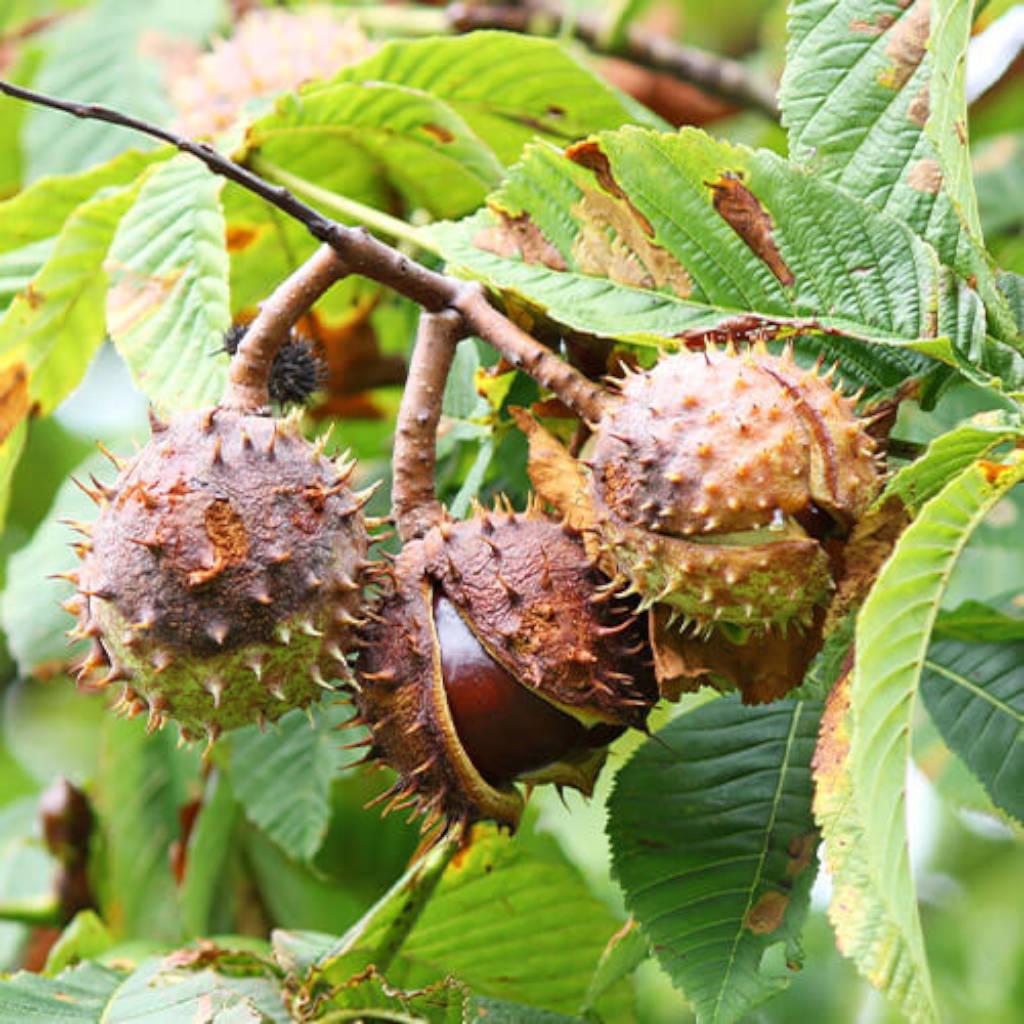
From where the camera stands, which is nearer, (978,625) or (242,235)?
(978,625)

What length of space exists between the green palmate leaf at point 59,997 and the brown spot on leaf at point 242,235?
132 cm

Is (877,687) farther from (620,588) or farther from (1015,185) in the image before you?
(1015,185)

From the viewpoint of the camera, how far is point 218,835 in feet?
10.7

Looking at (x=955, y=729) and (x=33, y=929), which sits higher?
(x=955, y=729)

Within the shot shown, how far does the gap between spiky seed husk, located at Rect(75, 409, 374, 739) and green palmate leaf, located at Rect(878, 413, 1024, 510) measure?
66 centimetres

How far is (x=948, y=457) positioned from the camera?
160 cm

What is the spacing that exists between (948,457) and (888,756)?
35cm

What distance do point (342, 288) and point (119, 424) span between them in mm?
1585

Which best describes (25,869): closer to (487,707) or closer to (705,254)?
(487,707)

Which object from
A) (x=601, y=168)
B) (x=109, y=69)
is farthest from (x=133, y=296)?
(x=109, y=69)

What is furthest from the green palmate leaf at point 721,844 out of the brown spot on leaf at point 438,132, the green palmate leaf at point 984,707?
the brown spot on leaf at point 438,132

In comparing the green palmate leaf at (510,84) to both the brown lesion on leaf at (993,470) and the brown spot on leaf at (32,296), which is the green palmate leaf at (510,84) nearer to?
the brown spot on leaf at (32,296)

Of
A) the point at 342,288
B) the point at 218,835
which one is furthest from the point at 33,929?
the point at 342,288

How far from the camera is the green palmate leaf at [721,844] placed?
188 cm
